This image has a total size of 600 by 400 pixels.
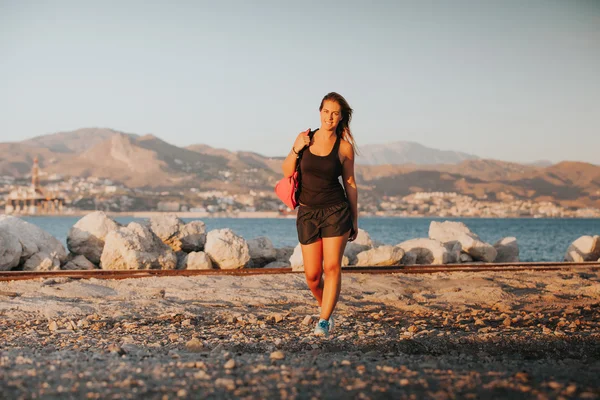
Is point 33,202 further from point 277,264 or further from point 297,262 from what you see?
point 297,262

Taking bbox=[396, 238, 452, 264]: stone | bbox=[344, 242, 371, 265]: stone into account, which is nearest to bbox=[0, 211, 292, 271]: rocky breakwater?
bbox=[344, 242, 371, 265]: stone

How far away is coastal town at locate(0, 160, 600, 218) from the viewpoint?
128m

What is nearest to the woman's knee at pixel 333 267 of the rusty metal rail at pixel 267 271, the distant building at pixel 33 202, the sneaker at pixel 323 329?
the sneaker at pixel 323 329

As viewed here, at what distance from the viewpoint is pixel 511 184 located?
170500 mm

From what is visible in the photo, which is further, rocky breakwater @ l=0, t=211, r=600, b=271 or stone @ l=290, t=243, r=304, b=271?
rocky breakwater @ l=0, t=211, r=600, b=271

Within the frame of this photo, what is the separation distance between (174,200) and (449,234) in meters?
119

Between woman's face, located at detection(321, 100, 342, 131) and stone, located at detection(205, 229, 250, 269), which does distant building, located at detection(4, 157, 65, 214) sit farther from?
woman's face, located at detection(321, 100, 342, 131)

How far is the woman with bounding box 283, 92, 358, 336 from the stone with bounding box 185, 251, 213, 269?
24.2 feet

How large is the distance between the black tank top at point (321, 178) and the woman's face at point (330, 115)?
168 mm

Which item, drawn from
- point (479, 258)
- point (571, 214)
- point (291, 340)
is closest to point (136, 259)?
point (291, 340)

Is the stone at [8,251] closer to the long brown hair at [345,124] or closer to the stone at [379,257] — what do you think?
the stone at [379,257]

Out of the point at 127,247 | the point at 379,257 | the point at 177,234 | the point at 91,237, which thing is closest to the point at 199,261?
the point at 127,247

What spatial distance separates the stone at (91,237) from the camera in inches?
544

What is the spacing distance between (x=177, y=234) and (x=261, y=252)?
1.98m
